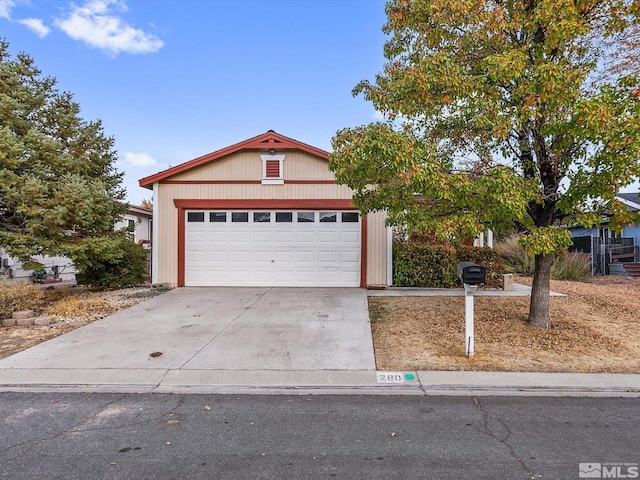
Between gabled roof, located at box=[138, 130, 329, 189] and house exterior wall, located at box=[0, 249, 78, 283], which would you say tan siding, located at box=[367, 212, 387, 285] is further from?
house exterior wall, located at box=[0, 249, 78, 283]

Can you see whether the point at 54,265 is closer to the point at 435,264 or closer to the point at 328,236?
the point at 328,236

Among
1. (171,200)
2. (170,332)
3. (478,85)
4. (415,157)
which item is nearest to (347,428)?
(415,157)

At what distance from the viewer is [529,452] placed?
322 centimetres

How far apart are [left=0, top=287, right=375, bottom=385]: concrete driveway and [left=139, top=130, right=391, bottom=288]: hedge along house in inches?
94.6

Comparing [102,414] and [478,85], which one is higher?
[478,85]

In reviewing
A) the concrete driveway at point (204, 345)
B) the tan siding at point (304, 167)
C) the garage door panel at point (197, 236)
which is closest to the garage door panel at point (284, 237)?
the tan siding at point (304, 167)

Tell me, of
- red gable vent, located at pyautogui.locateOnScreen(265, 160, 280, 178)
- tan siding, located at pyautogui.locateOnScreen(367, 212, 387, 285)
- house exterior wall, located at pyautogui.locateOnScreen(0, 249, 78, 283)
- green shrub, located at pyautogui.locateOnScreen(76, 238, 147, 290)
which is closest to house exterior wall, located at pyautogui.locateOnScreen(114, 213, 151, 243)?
house exterior wall, located at pyautogui.locateOnScreen(0, 249, 78, 283)

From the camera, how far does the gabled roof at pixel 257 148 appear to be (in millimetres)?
11641

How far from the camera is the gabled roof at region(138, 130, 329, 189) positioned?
11641 millimetres

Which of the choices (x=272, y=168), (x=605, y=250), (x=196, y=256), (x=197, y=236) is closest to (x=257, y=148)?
(x=272, y=168)

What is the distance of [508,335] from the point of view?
6.57m

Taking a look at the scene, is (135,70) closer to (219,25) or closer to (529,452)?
(219,25)

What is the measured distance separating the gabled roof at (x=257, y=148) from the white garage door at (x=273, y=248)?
5.04 ft

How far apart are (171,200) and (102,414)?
896cm
